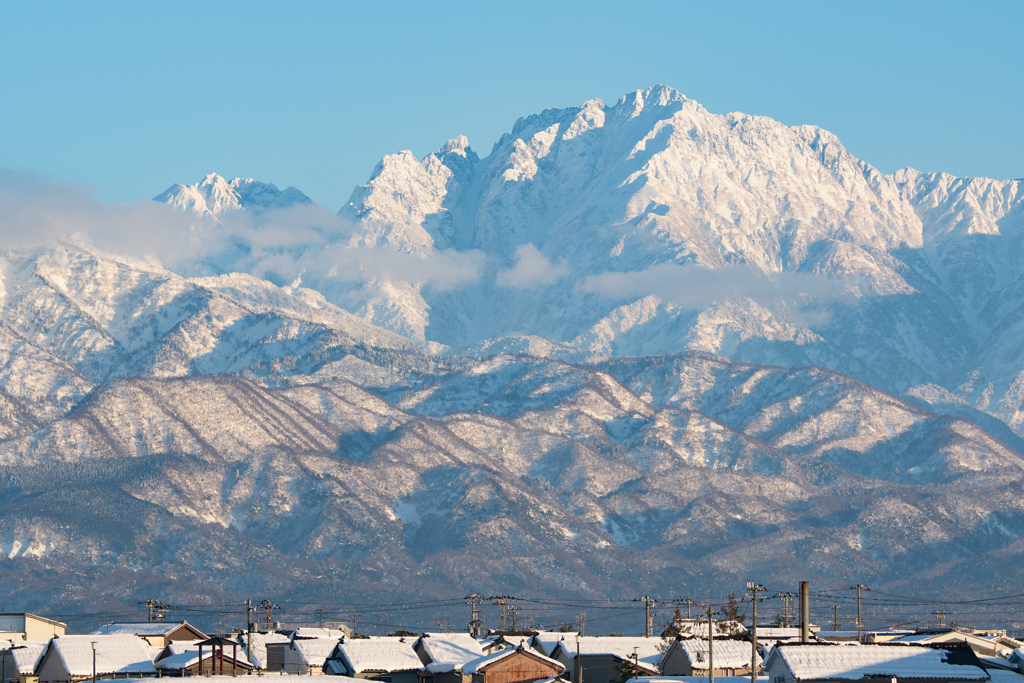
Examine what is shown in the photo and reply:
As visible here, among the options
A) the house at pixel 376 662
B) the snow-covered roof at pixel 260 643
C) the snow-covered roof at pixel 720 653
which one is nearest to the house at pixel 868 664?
the snow-covered roof at pixel 720 653

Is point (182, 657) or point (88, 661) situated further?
point (88, 661)

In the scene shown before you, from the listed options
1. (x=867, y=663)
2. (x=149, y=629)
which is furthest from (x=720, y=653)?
(x=149, y=629)

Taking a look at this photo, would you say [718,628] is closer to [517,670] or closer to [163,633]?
[517,670]

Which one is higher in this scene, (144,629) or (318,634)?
(318,634)

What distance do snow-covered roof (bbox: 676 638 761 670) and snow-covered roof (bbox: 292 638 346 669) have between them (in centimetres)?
3229

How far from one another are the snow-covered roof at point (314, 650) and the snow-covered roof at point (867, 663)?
52.9 meters

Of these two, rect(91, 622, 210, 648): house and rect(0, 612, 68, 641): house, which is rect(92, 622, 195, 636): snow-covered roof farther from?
rect(0, 612, 68, 641): house

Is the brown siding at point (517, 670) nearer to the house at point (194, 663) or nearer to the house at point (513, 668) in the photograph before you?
the house at point (513, 668)

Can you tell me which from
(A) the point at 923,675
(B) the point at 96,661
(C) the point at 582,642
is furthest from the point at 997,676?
(B) the point at 96,661

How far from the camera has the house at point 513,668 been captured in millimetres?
127812

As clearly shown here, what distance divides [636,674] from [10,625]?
280ft

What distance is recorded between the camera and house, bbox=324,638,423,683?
135m

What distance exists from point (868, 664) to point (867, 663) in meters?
0.09

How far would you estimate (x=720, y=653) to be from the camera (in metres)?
129
